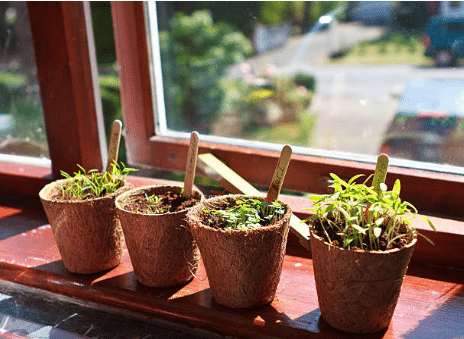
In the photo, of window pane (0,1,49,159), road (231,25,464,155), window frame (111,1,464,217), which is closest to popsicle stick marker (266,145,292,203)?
window frame (111,1,464,217)

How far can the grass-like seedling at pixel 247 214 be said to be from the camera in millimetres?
792

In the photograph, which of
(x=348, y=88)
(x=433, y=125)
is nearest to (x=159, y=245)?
(x=433, y=125)

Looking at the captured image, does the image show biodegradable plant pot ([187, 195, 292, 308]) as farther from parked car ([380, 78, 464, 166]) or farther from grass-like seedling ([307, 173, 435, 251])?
parked car ([380, 78, 464, 166])

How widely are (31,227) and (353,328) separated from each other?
0.90 metres

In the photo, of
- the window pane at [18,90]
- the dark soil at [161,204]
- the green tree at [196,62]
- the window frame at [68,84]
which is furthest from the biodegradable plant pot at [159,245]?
the window pane at [18,90]

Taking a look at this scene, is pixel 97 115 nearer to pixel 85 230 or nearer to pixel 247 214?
pixel 85 230

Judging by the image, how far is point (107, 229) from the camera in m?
0.95

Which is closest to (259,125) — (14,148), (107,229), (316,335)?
(14,148)

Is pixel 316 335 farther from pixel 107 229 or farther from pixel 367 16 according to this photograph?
pixel 367 16

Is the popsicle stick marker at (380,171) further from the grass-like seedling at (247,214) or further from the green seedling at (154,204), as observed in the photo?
the green seedling at (154,204)

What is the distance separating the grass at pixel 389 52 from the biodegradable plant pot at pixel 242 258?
663 mm

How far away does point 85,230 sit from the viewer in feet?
3.02

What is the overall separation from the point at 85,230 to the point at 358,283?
1.79ft

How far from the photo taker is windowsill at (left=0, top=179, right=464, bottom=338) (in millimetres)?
796
